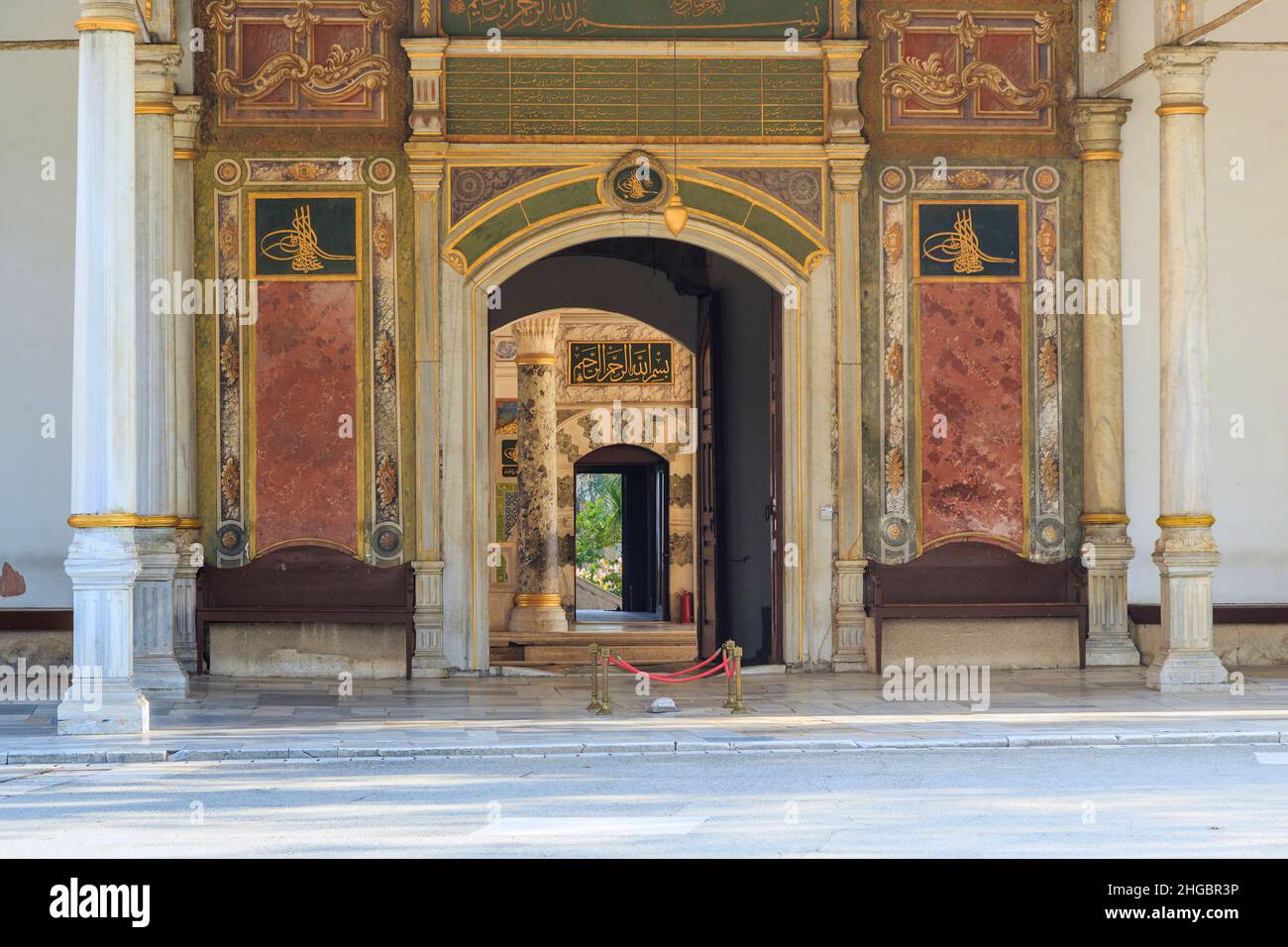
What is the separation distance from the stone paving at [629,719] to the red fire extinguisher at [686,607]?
10789 mm

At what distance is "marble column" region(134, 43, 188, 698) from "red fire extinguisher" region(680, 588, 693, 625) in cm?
1206

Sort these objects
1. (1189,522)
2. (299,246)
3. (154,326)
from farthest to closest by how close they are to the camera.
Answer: (299,246) → (154,326) → (1189,522)

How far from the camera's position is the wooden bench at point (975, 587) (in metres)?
12.7

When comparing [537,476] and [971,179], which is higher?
[971,179]

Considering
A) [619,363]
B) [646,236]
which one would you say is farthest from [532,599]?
[646,236]

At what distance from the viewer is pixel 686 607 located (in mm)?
23328

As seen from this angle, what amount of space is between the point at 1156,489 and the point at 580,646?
8001mm

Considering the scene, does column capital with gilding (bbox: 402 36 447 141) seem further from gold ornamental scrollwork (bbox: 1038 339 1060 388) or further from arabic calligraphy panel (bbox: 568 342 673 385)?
arabic calligraphy panel (bbox: 568 342 673 385)

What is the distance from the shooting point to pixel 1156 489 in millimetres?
13023

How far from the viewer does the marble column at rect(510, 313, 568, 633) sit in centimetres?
2106

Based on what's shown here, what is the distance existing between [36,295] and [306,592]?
113 inches

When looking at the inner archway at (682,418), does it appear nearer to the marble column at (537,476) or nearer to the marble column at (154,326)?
the marble column at (537,476)

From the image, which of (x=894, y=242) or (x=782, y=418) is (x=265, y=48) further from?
(x=894, y=242)

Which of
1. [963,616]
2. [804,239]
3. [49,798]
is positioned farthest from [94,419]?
[963,616]
